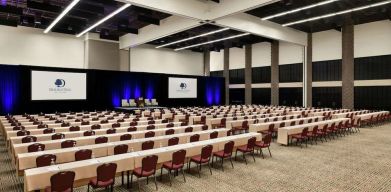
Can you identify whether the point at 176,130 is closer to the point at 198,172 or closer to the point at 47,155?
the point at 198,172

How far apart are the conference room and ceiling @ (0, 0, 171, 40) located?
114 mm

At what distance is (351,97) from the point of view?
21031mm

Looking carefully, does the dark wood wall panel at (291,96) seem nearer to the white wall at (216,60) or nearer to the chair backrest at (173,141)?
the white wall at (216,60)

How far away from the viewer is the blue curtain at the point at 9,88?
709 inches

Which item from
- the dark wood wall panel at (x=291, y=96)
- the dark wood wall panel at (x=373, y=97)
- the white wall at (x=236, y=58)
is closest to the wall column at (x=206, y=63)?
the white wall at (x=236, y=58)

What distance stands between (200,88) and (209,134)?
20.2 m

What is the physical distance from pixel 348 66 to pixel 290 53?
17.7 ft

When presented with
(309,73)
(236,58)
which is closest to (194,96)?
(236,58)

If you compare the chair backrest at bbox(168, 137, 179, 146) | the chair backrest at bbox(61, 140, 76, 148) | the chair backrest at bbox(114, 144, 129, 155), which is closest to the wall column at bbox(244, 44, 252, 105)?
the chair backrest at bbox(168, 137, 179, 146)

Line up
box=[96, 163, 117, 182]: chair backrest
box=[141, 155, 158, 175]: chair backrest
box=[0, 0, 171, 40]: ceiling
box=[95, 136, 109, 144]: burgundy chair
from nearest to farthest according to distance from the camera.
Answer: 1. box=[96, 163, 117, 182]: chair backrest
2. box=[141, 155, 158, 175]: chair backrest
3. box=[95, 136, 109, 144]: burgundy chair
4. box=[0, 0, 171, 40]: ceiling

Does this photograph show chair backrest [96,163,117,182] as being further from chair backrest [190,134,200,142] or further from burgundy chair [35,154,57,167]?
chair backrest [190,134,200,142]

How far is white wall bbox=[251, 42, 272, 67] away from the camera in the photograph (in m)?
26.8

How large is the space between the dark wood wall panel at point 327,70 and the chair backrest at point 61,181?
73.0 ft

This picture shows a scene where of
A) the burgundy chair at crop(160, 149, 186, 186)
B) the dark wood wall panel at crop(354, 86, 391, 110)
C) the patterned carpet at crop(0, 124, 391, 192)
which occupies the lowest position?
the patterned carpet at crop(0, 124, 391, 192)
